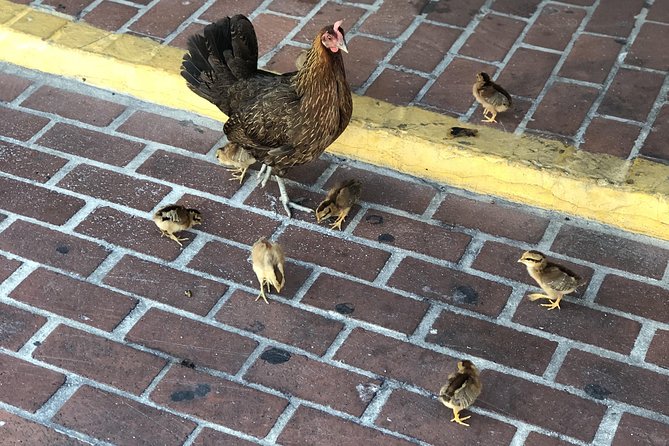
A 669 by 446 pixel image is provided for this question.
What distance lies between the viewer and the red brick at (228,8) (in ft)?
23.2

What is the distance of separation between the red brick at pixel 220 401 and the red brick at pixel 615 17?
361cm

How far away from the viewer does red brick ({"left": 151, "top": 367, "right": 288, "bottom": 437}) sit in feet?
15.0

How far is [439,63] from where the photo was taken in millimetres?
6590

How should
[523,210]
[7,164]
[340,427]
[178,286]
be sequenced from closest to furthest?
1. [340,427]
2. [178,286]
3. [523,210]
4. [7,164]


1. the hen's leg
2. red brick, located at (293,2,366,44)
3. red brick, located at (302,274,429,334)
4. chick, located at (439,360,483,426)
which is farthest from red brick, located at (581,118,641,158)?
chick, located at (439,360,483,426)

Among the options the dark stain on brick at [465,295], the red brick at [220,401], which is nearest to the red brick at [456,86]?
the dark stain on brick at [465,295]

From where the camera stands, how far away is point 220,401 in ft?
15.3

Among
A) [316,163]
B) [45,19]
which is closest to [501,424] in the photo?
[316,163]

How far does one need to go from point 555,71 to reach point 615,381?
7.90 feet

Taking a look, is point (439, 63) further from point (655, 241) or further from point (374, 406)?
point (374, 406)

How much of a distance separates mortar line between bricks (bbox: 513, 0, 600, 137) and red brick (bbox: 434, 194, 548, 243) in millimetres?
504

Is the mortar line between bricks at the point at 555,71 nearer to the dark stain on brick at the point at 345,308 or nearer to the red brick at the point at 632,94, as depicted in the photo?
the red brick at the point at 632,94

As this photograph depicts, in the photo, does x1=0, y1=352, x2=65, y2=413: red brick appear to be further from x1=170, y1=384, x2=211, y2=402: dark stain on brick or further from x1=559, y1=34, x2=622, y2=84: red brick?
x1=559, y1=34, x2=622, y2=84: red brick

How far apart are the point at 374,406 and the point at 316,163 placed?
1992 mm
